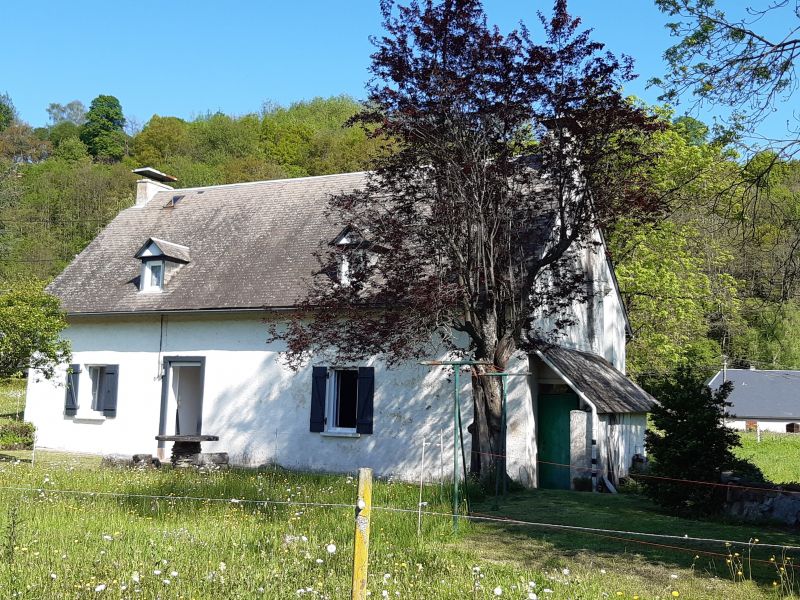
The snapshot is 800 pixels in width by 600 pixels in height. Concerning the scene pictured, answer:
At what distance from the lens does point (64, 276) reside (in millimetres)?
24438

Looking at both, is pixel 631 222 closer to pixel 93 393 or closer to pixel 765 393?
pixel 93 393

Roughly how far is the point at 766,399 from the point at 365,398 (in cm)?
3938

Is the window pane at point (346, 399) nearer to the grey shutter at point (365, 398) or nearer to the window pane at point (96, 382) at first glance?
the grey shutter at point (365, 398)

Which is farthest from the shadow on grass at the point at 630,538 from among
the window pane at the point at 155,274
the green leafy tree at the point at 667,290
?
the green leafy tree at the point at 667,290

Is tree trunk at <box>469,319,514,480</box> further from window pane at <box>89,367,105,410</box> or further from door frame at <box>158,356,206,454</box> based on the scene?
window pane at <box>89,367,105,410</box>

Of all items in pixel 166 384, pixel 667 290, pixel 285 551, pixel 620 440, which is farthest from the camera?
pixel 667 290

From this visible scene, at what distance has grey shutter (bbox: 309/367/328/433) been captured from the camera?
19141 millimetres

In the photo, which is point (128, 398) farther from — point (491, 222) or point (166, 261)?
point (491, 222)

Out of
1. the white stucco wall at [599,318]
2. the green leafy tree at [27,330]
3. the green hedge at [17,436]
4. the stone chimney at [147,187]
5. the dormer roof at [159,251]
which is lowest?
the green hedge at [17,436]

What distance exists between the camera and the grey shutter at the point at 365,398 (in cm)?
1873

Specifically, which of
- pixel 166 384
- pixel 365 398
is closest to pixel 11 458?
pixel 166 384

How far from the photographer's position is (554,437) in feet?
60.0

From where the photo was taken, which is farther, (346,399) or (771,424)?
(771,424)

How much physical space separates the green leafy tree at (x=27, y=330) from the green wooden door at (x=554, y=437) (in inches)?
415
